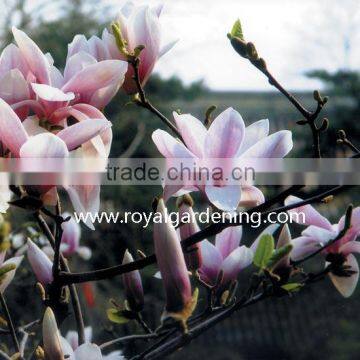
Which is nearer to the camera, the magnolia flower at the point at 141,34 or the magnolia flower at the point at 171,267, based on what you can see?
the magnolia flower at the point at 171,267

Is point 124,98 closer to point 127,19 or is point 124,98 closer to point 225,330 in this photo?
point 225,330

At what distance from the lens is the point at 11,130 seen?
424 millimetres

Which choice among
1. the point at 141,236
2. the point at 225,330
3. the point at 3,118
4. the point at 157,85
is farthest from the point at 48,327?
the point at 157,85

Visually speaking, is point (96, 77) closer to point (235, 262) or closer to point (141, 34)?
point (141, 34)

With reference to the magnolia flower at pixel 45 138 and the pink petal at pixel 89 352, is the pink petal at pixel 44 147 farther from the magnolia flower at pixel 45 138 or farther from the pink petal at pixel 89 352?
the pink petal at pixel 89 352

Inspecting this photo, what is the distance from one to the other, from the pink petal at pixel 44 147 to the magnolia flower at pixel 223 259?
7.3 inches

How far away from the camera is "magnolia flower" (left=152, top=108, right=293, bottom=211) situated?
47cm

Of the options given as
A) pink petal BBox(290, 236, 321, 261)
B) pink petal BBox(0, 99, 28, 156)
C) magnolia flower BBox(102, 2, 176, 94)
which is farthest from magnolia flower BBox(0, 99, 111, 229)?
pink petal BBox(290, 236, 321, 261)

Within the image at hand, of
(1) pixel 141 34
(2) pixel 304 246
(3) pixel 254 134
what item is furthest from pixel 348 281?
(1) pixel 141 34

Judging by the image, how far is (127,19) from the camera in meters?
0.52

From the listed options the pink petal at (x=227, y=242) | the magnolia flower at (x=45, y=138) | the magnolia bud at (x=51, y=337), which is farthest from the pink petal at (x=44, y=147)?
the pink petal at (x=227, y=242)

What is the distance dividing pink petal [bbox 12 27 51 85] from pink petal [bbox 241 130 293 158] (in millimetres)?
153

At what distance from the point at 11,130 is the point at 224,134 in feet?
0.49

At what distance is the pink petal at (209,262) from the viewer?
573mm
